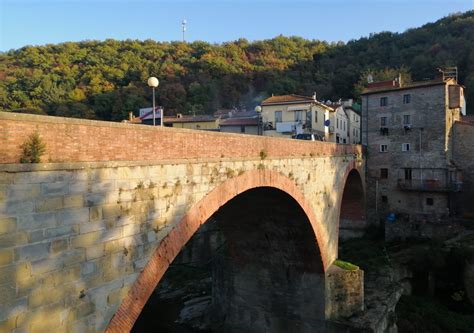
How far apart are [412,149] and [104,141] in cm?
2690

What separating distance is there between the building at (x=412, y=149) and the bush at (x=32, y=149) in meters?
26.3

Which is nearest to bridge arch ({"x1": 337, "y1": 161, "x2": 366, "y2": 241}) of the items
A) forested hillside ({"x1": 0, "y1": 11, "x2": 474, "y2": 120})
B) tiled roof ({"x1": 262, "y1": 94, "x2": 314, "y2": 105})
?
tiled roof ({"x1": 262, "y1": 94, "x2": 314, "y2": 105})

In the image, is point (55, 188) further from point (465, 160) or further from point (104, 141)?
point (465, 160)

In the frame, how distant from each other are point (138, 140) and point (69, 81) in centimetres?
4723

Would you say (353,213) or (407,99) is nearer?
(407,99)

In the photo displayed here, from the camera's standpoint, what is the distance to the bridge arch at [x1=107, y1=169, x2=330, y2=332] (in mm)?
5844

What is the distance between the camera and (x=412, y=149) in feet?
89.7

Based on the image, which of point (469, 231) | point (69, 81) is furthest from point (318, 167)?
point (69, 81)

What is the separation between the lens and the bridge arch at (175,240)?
230 inches

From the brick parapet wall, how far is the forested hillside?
36688 millimetres

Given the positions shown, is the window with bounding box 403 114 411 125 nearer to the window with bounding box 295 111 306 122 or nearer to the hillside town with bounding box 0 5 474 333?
the hillside town with bounding box 0 5 474 333

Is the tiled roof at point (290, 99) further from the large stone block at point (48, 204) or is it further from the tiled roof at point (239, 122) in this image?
the large stone block at point (48, 204)

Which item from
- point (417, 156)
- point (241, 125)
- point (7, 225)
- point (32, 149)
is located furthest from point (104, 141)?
point (241, 125)

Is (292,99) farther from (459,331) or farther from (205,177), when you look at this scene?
(205,177)
